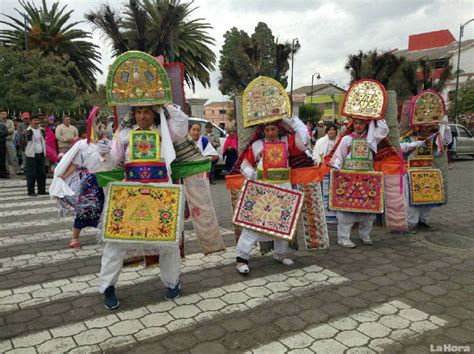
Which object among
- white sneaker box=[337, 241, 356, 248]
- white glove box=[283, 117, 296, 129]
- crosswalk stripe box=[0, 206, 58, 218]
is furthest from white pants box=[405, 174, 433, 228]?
Result: crosswalk stripe box=[0, 206, 58, 218]

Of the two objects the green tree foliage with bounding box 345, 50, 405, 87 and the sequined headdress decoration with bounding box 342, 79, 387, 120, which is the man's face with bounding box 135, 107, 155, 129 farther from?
the green tree foliage with bounding box 345, 50, 405, 87

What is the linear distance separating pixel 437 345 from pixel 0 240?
5871 millimetres

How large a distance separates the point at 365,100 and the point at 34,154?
24.3 ft

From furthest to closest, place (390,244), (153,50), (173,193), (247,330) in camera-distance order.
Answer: (390,244) → (153,50) → (173,193) → (247,330)

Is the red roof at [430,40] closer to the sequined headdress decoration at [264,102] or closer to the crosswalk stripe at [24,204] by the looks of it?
the crosswalk stripe at [24,204]

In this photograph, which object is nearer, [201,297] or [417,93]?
[201,297]

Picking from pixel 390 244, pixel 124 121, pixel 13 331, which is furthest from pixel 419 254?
pixel 13 331

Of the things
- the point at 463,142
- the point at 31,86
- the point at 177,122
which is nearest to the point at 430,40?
the point at 463,142

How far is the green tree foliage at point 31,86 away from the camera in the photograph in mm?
17297

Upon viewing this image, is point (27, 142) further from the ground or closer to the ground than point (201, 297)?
further from the ground

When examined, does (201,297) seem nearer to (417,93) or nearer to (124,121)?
(124,121)

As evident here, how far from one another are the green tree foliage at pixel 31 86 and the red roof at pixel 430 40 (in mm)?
54005

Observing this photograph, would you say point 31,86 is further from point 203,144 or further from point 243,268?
point 243,268

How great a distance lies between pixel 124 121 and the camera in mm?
3834
